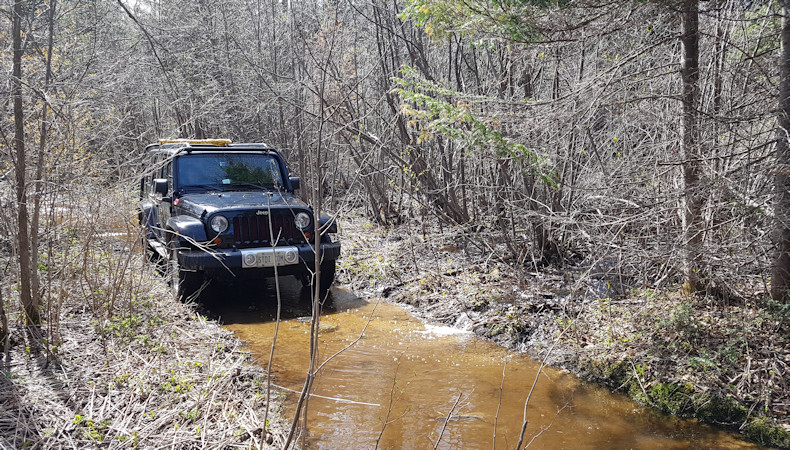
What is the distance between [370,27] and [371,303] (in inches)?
251

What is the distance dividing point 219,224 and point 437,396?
313 cm

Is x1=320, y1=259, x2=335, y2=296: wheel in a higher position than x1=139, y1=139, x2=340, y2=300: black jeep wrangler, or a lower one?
lower

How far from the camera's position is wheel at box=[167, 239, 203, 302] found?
6.53 m

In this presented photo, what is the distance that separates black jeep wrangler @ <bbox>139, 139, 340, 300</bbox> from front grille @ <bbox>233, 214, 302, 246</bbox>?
0.04ft

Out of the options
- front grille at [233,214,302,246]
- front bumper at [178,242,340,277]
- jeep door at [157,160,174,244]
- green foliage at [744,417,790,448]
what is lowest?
green foliage at [744,417,790,448]

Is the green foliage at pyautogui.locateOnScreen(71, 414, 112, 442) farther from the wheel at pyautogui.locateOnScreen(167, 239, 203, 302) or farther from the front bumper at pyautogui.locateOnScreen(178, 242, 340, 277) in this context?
the wheel at pyautogui.locateOnScreen(167, 239, 203, 302)

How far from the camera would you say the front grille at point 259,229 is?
6539 mm

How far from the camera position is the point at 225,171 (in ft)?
24.6

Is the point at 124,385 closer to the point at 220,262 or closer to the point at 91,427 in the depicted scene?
the point at 91,427

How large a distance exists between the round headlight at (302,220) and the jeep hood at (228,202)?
104mm

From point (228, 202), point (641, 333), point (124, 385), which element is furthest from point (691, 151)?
point (124, 385)

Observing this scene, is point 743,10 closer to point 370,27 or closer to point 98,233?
point 98,233

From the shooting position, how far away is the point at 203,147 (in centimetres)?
744

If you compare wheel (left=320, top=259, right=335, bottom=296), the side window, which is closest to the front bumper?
wheel (left=320, top=259, right=335, bottom=296)
